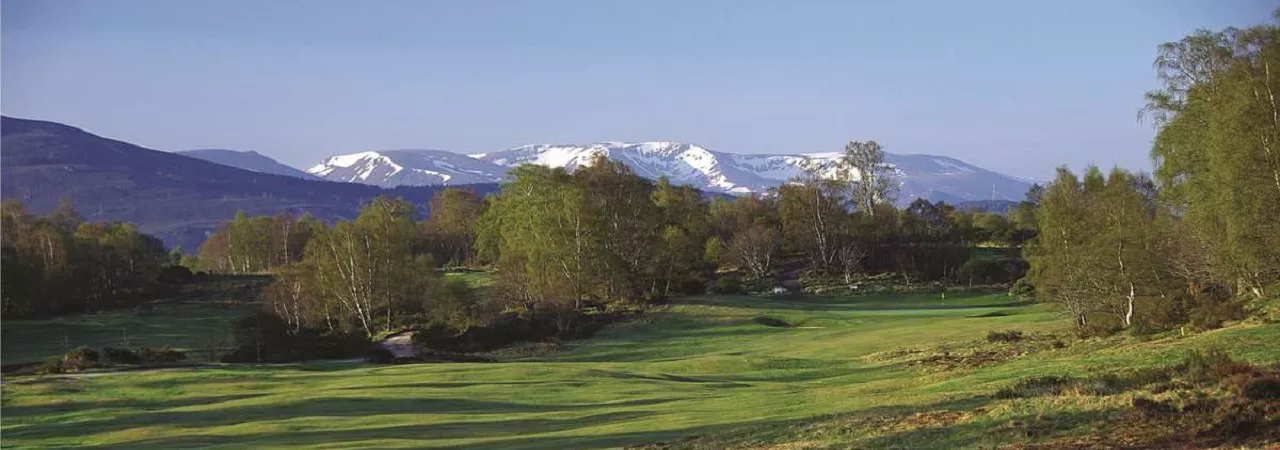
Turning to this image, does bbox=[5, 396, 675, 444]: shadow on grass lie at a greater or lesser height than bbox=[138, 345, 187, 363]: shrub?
greater

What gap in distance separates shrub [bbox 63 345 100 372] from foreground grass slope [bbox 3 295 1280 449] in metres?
4.49

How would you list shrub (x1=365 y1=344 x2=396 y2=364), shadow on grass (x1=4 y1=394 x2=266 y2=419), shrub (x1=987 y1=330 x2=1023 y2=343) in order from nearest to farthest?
1. shadow on grass (x1=4 y1=394 x2=266 y2=419)
2. shrub (x1=987 y1=330 x2=1023 y2=343)
3. shrub (x1=365 y1=344 x2=396 y2=364)

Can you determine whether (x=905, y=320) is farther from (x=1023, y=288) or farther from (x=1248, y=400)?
(x=1248, y=400)

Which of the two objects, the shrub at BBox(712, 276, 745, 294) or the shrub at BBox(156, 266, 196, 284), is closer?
the shrub at BBox(712, 276, 745, 294)

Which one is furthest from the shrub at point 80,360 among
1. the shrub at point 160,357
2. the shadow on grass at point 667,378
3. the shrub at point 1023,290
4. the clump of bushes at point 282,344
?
the shrub at point 1023,290

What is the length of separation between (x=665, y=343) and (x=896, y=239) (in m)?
60.6

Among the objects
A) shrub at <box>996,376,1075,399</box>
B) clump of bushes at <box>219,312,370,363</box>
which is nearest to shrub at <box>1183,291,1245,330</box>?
shrub at <box>996,376,1075,399</box>

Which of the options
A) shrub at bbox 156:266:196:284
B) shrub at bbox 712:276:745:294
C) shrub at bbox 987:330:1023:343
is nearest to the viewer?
shrub at bbox 987:330:1023:343

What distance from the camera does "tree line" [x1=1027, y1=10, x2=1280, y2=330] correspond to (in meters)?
39.6

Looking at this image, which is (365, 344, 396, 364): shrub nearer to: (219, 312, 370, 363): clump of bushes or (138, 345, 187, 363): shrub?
(219, 312, 370, 363): clump of bushes

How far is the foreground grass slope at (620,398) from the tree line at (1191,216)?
368cm

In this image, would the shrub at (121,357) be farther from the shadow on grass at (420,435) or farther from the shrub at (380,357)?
the shadow on grass at (420,435)

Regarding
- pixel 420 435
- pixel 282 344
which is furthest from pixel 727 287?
pixel 420 435

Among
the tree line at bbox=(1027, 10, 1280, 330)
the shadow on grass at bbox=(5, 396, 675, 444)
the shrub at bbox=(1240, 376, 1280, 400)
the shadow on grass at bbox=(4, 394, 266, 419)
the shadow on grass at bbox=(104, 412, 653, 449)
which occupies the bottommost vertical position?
the shadow on grass at bbox=(4, 394, 266, 419)
